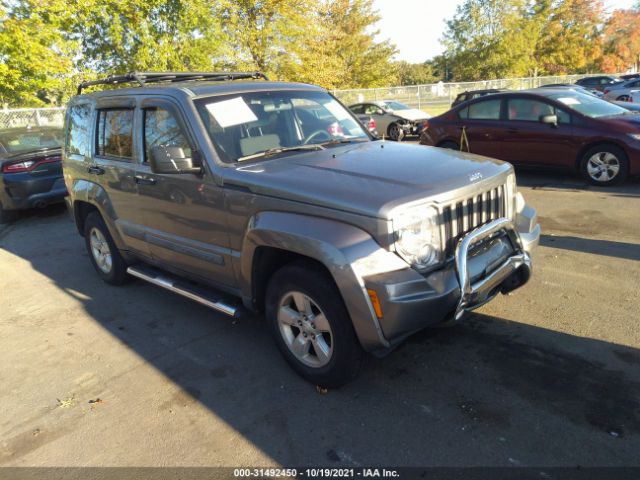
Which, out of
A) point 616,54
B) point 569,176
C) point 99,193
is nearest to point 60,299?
point 99,193

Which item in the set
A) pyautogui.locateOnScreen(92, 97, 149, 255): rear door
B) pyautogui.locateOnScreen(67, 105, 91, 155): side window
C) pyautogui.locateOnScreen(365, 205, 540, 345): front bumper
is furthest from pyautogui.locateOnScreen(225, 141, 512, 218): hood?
pyautogui.locateOnScreen(67, 105, 91, 155): side window

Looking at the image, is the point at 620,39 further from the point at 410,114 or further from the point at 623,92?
the point at 410,114

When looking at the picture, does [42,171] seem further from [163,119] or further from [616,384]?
[616,384]

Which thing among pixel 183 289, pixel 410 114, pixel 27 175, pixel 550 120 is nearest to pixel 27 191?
pixel 27 175

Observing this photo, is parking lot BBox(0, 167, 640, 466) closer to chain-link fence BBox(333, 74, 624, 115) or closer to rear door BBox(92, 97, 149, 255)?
rear door BBox(92, 97, 149, 255)

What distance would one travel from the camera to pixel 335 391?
11.0 ft

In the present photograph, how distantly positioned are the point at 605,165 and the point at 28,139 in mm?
10310

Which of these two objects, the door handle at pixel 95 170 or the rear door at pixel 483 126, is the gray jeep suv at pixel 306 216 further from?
the rear door at pixel 483 126

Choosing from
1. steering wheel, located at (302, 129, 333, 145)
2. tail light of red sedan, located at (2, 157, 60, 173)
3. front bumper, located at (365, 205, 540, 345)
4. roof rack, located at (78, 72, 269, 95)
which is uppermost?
roof rack, located at (78, 72, 269, 95)

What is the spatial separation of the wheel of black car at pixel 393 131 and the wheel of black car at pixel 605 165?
9.26m

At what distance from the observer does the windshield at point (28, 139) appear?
9.37 metres

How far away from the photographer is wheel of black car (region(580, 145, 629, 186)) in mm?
7922

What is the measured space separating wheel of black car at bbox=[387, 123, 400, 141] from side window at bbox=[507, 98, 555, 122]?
314 inches

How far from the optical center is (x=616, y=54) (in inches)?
1774
